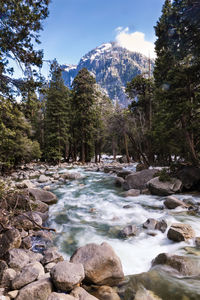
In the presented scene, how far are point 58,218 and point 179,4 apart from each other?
10.6 meters

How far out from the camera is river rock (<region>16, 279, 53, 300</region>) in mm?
2697

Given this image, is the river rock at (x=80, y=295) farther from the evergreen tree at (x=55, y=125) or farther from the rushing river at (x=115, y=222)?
the evergreen tree at (x=55, y=125)

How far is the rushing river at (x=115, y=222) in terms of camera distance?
4438mm

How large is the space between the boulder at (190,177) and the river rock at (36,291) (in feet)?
29.9

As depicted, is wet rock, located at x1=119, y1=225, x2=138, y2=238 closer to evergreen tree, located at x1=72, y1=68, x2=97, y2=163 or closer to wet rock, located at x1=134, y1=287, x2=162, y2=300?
wet rock, located at x1=134, y1=287, x2=162, y2=300

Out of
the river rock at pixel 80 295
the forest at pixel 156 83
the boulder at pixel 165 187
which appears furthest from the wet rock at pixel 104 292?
the boulder at pixel 165 187

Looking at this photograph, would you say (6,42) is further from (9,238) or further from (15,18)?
(9,238)

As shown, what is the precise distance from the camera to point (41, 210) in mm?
7293

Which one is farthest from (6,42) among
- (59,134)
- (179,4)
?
(59,134)

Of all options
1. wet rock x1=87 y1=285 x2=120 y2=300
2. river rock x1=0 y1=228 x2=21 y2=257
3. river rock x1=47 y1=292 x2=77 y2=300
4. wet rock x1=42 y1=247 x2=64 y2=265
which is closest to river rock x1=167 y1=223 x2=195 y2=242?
wet rock x1=87 y1=285 x2=120 y2=300

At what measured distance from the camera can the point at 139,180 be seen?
1141 cm

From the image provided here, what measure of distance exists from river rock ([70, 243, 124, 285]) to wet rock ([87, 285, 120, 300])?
81 millimetres

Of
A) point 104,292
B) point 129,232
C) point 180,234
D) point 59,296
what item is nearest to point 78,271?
point 59,296

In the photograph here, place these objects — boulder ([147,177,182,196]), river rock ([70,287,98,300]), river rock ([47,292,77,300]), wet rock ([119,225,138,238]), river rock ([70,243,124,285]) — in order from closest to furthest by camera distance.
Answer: river rock ([47,292,77,300]) < river rock ([70,287,98,300]) < river rock ([70,243,124,285]) < wet rock ([119,225,138,238]) < boulder ([147,177,182,196])
